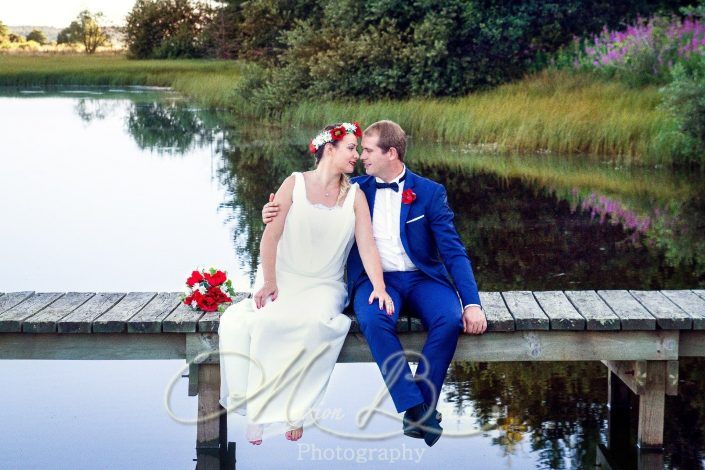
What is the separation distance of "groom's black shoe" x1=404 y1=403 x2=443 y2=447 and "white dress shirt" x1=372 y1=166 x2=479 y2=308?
2.33 feet

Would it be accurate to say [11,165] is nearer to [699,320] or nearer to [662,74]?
[662,74]

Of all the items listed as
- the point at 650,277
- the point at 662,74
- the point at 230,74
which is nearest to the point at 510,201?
the point at 650,277

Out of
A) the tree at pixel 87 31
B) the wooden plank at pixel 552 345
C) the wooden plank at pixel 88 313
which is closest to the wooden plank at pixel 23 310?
the wooden plank at pixel 88 313

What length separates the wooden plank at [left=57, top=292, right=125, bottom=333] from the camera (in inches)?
212

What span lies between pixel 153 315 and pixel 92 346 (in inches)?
12.6

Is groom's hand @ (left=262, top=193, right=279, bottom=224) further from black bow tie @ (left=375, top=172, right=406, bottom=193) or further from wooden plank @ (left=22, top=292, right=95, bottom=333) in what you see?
wooden plank @ (left=22, top=292, right=95, bottom=333)

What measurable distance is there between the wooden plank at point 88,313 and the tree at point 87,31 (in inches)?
3104

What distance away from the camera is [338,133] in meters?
5.46

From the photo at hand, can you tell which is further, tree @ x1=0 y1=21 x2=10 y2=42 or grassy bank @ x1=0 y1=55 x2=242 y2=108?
tree @ x1=0 y1=21 x2=10 y2=42

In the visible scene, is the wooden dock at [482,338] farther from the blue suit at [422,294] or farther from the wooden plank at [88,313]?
the blue suit at [422,294]

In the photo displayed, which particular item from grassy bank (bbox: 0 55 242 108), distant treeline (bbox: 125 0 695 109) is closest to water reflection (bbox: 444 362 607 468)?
distant treeline (bbox: 125 0 695 109)

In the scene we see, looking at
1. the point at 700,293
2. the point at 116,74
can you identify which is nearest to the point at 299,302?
the point at 700,293

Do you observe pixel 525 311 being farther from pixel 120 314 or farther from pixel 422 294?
pixel 120 314

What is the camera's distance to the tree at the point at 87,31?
83.7 meters
